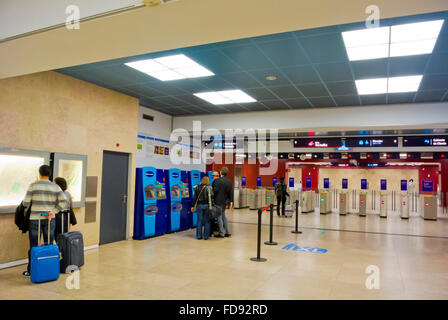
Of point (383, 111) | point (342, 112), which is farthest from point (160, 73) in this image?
point (383, 111)

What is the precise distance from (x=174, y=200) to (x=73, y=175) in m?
2.96

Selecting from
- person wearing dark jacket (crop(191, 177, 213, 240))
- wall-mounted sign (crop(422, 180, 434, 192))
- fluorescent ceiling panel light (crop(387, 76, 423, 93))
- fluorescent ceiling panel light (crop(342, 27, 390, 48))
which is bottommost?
person wearing dark jacket (crop(191, 177, 213, 240))

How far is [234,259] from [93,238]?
120 inches

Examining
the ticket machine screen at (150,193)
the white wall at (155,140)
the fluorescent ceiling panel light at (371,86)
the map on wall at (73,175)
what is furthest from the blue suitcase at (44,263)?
the fluorescent ceiling panel light at (371,86)

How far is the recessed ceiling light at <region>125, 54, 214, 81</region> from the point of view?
5.70m

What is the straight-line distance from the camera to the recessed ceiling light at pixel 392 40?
4.29 metres

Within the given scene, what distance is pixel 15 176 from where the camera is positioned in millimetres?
5414

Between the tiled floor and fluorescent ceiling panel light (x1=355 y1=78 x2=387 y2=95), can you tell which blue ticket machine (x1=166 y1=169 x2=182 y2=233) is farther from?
fluorescent ceiling panel light (x1=355 y1=78 x2=387 y2=95)

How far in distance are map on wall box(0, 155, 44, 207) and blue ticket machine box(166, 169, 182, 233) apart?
3534mm

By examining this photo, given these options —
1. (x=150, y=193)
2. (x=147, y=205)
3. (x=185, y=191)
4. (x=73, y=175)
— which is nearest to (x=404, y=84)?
(x=185, y=191)

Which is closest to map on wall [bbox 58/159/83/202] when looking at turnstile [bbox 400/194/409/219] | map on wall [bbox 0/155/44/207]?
map on wall [bbox 0/155/44/207]

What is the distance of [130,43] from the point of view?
12.2 feet

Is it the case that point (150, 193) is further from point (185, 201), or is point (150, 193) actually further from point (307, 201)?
point (307, 201)

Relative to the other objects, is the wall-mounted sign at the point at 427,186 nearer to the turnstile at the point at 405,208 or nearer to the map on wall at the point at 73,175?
the turnstile at the point at 405,208
